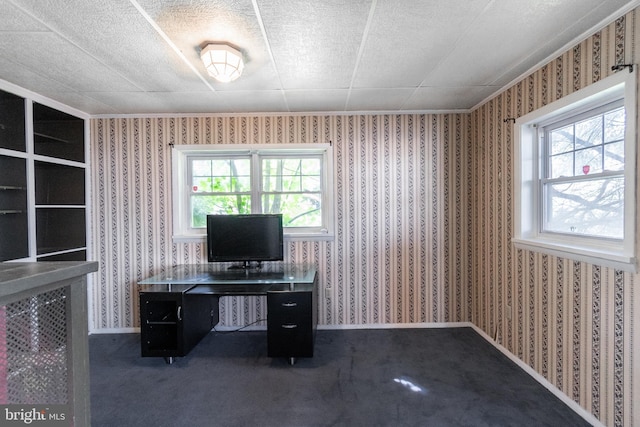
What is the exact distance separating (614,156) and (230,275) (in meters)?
2.98

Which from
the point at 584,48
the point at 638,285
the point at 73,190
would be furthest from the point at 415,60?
the point at 73,190

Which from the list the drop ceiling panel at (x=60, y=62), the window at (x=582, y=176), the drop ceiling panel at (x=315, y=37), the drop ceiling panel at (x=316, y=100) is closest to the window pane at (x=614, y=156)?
the window at (x=582, y=176)

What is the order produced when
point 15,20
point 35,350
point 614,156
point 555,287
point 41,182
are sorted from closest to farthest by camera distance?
point 35,350 < point 15,20 < point 614,156 < point 555,287 < point 41,182

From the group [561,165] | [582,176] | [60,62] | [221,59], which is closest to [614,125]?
→ [582,176]

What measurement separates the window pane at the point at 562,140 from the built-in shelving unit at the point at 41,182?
4.32 meters

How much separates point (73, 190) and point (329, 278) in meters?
2.84

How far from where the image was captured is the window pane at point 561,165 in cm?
210

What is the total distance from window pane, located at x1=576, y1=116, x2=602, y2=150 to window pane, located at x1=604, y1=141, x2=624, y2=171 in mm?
97

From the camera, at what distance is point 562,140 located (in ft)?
7.12

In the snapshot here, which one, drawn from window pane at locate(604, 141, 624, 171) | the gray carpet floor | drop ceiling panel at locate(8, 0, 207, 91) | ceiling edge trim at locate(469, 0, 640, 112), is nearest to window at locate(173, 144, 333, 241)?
drop ceiling panel at locate(8, 0, 207, 91)

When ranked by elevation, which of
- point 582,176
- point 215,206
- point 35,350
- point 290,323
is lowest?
point 290,323

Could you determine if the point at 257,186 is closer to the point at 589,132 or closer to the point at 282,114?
the point at 282,114

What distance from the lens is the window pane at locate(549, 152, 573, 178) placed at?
82.5 inches

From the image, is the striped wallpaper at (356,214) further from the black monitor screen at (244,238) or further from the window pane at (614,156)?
the window pane at (614,156)
